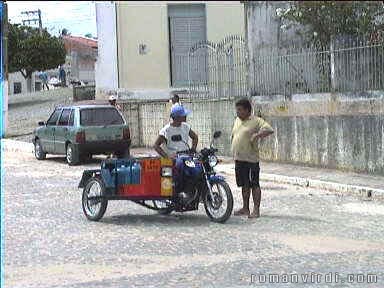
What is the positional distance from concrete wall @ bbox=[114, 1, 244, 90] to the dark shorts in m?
16.9

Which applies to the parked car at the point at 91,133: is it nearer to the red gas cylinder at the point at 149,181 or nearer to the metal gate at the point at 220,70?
the metal gate at the point at 220,70

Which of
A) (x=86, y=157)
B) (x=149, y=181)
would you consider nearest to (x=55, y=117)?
(x=86, y=157)

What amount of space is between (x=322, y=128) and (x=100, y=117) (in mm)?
6304

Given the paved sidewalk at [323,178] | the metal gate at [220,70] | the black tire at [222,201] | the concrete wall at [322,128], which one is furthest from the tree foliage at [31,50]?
the black tire at [222,201]

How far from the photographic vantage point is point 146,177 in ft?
31.5

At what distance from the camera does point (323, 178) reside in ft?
45.5

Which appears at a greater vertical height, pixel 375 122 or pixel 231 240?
pixel 375 122

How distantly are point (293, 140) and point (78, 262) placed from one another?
9805 millimetres

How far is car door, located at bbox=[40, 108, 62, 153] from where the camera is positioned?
64.2 feet

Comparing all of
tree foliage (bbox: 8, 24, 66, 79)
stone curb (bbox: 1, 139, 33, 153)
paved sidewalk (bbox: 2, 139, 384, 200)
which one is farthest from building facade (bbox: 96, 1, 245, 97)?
tree foliage (bbox: 8, 24, 66, 79)

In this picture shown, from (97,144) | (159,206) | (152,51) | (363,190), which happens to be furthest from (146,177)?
(152,51)

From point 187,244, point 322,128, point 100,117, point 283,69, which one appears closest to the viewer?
point 187,244

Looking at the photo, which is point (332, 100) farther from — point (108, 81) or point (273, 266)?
point (108, 81)

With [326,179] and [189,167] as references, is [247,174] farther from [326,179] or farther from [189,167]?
[326,179]
